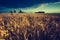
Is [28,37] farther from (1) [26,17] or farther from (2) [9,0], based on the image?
(2) [9,0]

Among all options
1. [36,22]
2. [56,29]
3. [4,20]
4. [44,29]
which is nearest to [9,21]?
[4,20]

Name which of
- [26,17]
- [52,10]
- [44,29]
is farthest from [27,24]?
[52,10]

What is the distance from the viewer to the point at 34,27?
5.43 feet

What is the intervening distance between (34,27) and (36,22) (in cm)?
6

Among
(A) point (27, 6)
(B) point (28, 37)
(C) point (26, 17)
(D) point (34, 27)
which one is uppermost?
(A) point (27, 6)

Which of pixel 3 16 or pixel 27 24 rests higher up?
pixel 3 16

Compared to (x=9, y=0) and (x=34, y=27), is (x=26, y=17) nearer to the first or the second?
(x=34, y=27)

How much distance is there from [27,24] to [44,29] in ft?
0.66

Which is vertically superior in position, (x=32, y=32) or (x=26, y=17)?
(x=26, y=17)

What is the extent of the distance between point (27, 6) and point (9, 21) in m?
0.27

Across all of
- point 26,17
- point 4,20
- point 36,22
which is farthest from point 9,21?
point 36,22

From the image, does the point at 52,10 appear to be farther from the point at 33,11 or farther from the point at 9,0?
the point at 9,0

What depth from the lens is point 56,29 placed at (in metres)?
1.64

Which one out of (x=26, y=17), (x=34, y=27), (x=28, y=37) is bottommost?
(x=28, y=37)
